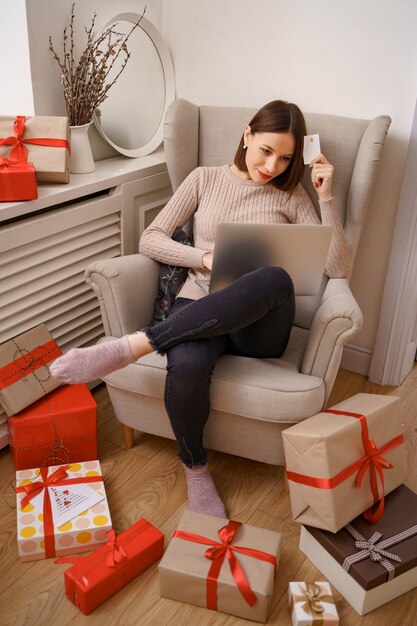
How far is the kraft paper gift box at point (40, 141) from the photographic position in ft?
5.59

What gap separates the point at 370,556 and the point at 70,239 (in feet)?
4.00

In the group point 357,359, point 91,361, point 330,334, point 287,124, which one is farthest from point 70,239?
point 357,359

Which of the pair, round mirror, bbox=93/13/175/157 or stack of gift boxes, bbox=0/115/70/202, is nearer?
stack of gift boxes, bbox=0/115/70/202

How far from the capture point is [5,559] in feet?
4.86

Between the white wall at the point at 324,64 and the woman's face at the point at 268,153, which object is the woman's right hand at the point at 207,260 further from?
the white wall at the point at 324,64

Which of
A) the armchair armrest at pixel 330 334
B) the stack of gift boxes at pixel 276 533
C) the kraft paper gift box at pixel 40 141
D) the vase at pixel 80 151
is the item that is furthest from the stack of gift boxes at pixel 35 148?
the armchair armrest at pixel 330 334

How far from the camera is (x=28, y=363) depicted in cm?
171

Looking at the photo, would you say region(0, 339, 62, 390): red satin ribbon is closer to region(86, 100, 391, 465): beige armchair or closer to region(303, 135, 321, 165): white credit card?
region(86, 100, 391, 465): beige armchair

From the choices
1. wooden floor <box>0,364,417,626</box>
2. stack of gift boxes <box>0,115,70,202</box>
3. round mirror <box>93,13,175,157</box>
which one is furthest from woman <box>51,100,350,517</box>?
round mirror <box>93,13,175,157</box>

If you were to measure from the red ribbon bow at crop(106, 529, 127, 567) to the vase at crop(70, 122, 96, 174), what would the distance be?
1.15 meters

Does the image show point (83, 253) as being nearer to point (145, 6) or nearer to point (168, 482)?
point (168, 482)

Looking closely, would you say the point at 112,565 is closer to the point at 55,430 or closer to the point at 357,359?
the point at 55,430

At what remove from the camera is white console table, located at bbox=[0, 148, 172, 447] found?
1686 millimetres

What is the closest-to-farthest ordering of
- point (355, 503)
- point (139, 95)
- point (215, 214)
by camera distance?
point (355, 503)
point (215, 214)
point (139, 95)
